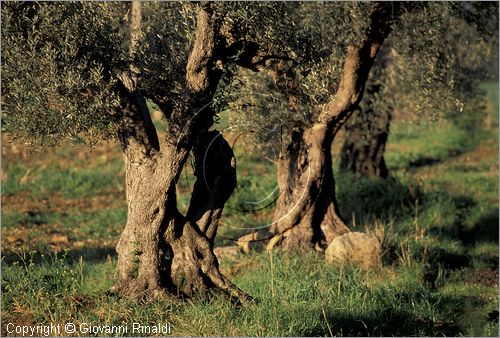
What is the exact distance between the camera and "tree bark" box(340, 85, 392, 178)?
20797 millimetres

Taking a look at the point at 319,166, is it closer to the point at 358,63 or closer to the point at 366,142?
the point at 358,63

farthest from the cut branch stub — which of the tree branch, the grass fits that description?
the tree branch

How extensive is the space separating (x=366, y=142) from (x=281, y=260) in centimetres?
830

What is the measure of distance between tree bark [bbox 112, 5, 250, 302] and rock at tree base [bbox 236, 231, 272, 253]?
11.7ft

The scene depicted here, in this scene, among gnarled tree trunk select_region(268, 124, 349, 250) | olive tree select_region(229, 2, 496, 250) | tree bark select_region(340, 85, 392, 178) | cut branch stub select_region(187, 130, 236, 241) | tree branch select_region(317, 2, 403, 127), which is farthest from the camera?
Result: tree bark select_region(340, 85, 392, 178)

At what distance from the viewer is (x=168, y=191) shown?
1047 cm

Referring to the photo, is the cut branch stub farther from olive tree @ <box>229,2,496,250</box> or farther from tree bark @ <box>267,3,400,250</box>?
tree bark @ <box>267,3,400,250</box>

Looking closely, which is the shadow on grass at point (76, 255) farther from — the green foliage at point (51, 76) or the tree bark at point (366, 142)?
the tree bark at point (366, 142)

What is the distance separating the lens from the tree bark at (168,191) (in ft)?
33.8

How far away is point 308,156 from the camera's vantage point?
15.0 metres

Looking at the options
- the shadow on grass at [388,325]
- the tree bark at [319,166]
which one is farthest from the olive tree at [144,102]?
the tree bark at [319,166]

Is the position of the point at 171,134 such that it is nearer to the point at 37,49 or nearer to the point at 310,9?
the point at 37,49

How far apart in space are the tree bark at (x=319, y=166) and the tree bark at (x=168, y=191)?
151 inches

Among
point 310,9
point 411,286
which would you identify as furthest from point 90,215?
point 411,286
